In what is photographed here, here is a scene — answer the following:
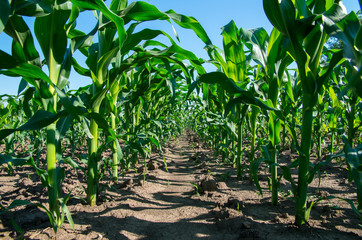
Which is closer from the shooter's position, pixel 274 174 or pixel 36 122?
pixel 36 122

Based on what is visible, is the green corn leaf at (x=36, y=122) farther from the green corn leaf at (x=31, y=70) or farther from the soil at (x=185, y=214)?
the soil at (x=185, y=214)

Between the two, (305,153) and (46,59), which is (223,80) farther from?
(46,59)

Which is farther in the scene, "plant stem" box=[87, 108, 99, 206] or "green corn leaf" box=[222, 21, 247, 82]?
"green corn leaf" box=[222, 21, 247, 82]

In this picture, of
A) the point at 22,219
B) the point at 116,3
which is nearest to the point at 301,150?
the point at 116,3

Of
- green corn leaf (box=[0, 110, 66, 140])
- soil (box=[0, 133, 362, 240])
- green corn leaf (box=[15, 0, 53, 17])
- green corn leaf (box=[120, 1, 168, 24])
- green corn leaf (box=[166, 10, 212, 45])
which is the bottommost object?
soil (box=[0, 133, 362, 240])

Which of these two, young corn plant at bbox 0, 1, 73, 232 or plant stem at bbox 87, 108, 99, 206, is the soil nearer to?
plant stem at bbox 87, 108, 99, 206

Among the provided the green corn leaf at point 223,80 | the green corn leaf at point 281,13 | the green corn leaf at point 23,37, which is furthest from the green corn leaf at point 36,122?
the green corn leaf at point 281,13

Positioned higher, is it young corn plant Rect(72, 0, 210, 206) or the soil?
young corn plant Rect(72, 0, 210, 206)

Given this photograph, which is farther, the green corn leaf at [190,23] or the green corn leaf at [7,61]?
the green corn leaf at [190,23]

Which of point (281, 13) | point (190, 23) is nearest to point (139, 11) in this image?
point (190, 23)

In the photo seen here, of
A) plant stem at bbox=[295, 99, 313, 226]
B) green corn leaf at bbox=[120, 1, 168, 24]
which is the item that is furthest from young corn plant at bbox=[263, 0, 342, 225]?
green corn leaf at bbox=[120, 1, 168, 24]

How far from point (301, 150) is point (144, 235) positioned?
1182mm

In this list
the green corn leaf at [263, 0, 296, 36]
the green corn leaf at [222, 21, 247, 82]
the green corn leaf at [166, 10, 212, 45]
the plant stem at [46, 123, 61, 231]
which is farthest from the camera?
the green corn leaf at [222, 21, 247, 82]

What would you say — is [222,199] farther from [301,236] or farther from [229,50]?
[229,50]
